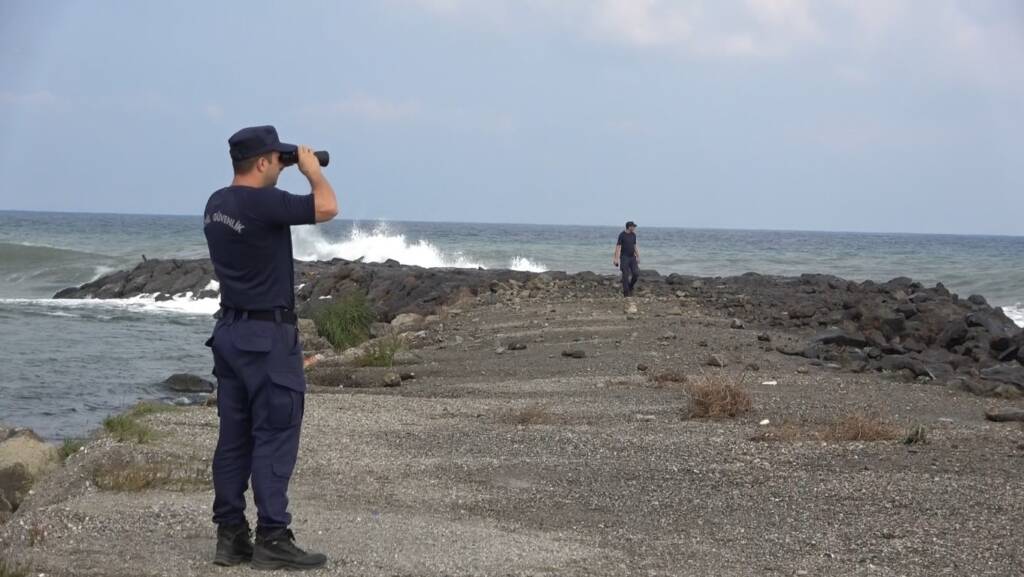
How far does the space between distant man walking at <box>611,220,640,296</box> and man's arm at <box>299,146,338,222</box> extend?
17.7 meters

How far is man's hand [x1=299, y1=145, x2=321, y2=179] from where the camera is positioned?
17.1ft

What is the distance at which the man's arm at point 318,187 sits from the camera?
510 cm

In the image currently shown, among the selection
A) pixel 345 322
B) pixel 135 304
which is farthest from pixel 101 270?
pixel 345 322

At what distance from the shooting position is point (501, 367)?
47.0 ft

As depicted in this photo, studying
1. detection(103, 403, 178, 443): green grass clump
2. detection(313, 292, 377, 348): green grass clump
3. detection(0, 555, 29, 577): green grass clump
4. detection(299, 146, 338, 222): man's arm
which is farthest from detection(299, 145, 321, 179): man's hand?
detection(313, 292, 377, 348): green grass clump

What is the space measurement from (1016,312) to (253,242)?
93.9ft

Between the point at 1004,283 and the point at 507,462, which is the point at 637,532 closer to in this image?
the point at 507,462

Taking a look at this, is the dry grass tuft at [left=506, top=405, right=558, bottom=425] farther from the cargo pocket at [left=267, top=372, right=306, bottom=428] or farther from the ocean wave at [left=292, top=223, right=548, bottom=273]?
the ocean wave at [left=292, top=223, right=548, bottom=273]

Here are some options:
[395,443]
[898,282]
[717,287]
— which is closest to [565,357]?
[395,443]

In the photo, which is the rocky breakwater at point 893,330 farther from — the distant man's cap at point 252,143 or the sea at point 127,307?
the distant man's cap at point 252,143

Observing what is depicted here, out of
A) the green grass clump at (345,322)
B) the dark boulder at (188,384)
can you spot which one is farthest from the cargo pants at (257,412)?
the green grass clump at (345,322)

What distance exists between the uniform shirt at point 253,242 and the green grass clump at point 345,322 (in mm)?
13115

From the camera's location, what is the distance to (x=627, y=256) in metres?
23.7

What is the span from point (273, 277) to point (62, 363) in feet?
47.5
